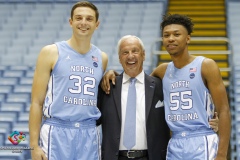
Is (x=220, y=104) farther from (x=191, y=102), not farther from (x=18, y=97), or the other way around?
(x=18, y=97)

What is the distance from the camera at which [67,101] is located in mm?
3283

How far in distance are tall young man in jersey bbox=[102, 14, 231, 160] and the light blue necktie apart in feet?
0.66

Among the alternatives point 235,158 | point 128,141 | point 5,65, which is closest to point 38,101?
point 128,141

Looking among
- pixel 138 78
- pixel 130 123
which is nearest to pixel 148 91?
pixel 138 78

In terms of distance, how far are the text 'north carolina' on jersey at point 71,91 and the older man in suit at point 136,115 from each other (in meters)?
0.13

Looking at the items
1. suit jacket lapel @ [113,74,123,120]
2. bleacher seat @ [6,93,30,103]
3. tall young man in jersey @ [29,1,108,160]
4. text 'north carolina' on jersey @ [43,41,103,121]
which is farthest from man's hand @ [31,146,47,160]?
bleacher seat @ [6,93,30,103]

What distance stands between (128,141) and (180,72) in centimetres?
52

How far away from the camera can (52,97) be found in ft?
10.8

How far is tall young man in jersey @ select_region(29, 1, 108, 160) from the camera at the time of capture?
326 centimetres

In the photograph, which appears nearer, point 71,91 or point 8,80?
point 71,91

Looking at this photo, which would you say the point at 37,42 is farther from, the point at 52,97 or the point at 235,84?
the point at 52,97

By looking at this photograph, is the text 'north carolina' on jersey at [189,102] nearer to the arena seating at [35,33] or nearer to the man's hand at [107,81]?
the man's hand at [107,81]

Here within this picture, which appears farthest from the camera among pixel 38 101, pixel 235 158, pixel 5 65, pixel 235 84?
pixel 5 65

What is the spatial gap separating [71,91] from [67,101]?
0.06 metres
